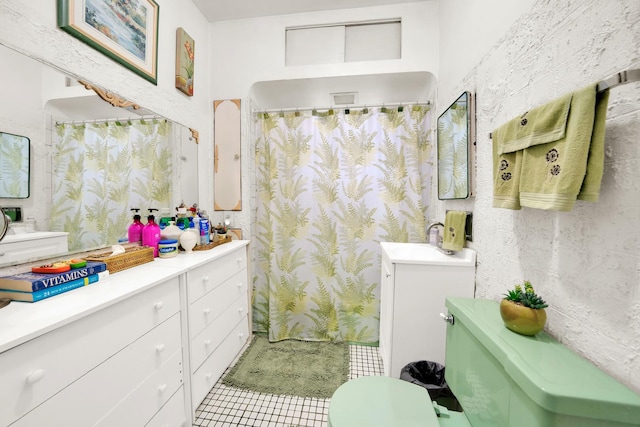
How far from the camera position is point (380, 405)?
927mm

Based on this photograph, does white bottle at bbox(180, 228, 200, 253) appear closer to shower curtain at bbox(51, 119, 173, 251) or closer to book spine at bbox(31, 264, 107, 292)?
shower curtain at bbox(51, 119, 173, 251)

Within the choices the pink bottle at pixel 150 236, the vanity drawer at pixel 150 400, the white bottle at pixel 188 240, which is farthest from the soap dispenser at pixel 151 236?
the vanity drawer at pixel 150 400

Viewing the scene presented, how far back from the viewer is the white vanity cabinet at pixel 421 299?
1.38 meters

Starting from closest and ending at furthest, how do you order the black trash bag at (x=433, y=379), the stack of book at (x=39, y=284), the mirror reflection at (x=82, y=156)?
1. the stack of book at (x=39, y=284)
2. the mirror reflection at (x=82, y=156)
3. the black trash bag at (x=433, y=379)

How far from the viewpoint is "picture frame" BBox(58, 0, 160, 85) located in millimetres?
1140

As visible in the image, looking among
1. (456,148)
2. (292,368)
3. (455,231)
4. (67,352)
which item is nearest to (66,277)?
(67,352)

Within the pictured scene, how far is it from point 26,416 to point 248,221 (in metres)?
1.60

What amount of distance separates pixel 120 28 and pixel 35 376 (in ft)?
5.25

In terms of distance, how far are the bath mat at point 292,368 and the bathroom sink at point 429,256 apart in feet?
3.12

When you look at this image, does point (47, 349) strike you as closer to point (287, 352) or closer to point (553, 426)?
point (553, 426)

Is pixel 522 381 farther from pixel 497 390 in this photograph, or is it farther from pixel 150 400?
pixel 150 400

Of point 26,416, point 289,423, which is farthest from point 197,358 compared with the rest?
point 26,416

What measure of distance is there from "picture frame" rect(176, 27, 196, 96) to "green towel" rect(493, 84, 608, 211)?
1990mm

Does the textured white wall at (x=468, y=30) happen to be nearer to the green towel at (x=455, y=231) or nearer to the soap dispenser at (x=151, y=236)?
the green towel at (x=455, y=231)
